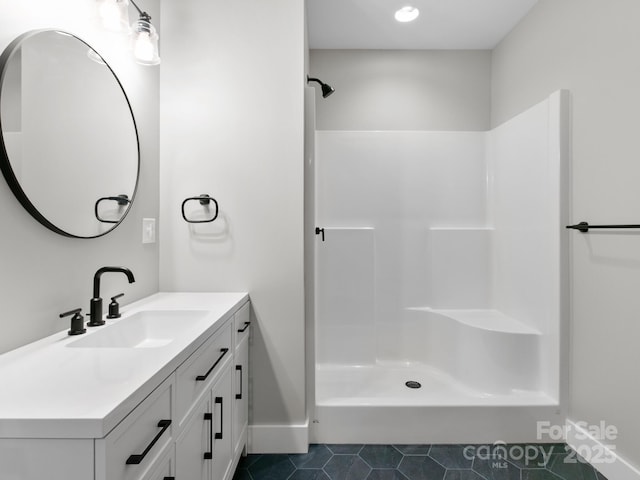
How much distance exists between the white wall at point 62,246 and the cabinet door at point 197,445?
1.84ft

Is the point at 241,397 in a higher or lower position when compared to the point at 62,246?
lower

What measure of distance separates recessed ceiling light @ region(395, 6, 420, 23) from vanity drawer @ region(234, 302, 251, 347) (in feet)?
7.08

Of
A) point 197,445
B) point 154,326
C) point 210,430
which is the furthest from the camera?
point 154,326

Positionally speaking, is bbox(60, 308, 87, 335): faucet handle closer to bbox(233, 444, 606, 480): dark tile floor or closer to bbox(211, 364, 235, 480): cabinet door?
bbox(211, 364, 235, 480): cabinet door

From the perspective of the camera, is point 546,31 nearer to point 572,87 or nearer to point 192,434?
point 572,87

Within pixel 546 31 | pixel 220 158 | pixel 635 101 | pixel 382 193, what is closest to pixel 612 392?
pixel 635 101

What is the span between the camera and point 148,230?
1.69m

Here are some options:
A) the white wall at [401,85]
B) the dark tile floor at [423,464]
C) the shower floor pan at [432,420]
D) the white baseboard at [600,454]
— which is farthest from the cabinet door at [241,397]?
the white wall at [401,85]

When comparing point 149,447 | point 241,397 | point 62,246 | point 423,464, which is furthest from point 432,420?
point 62,246

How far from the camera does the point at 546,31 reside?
6.67 feet

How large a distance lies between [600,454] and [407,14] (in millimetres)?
2780

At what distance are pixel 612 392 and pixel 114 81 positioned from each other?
8.75 feet

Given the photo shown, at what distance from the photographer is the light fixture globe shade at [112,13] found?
1266 mm

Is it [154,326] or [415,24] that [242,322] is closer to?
[154,326]
